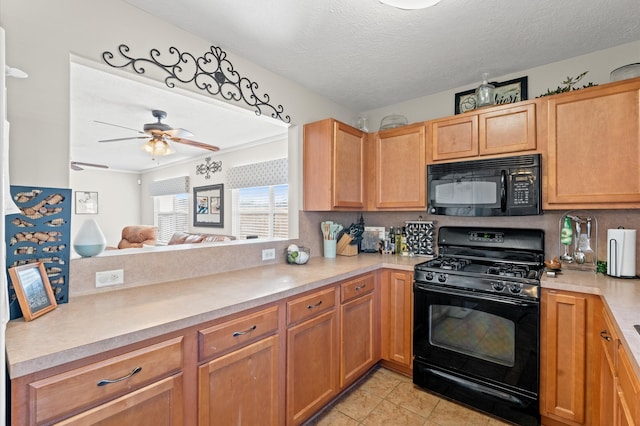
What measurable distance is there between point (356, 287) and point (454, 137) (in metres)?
1.45

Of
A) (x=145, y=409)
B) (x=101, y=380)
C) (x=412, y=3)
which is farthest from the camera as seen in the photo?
(x=412, y=3)

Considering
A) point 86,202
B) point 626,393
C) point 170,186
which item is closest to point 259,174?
point 170,186

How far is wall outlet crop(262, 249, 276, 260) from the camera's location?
236cm

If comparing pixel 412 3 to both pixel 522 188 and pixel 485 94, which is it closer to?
pixel 485 94

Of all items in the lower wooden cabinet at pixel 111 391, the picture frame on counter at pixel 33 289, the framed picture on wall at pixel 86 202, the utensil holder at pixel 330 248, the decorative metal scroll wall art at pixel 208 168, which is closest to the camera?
the lower wooden cabinet at pixel 111 391

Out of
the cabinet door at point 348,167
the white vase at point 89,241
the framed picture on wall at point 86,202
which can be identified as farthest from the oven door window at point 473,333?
the framed picture on wall at point 86,202

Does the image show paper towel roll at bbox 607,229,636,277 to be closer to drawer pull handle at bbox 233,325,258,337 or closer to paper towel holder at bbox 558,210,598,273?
paper towel holder at bbox 558,210,598,273

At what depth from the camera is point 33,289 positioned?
1.24m

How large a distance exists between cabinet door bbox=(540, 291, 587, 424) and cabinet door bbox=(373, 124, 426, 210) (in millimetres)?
1172

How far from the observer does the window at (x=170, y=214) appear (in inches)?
250

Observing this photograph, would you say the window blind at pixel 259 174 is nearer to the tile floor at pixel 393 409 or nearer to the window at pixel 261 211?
the window at pixel 261 211

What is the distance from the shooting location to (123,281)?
1642mm

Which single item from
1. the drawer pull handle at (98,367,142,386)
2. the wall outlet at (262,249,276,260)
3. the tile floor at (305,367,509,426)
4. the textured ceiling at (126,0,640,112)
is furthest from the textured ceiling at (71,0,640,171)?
the tile floor at (305,367,509,426)

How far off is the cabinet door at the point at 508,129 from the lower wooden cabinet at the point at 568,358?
1043 millimetres
